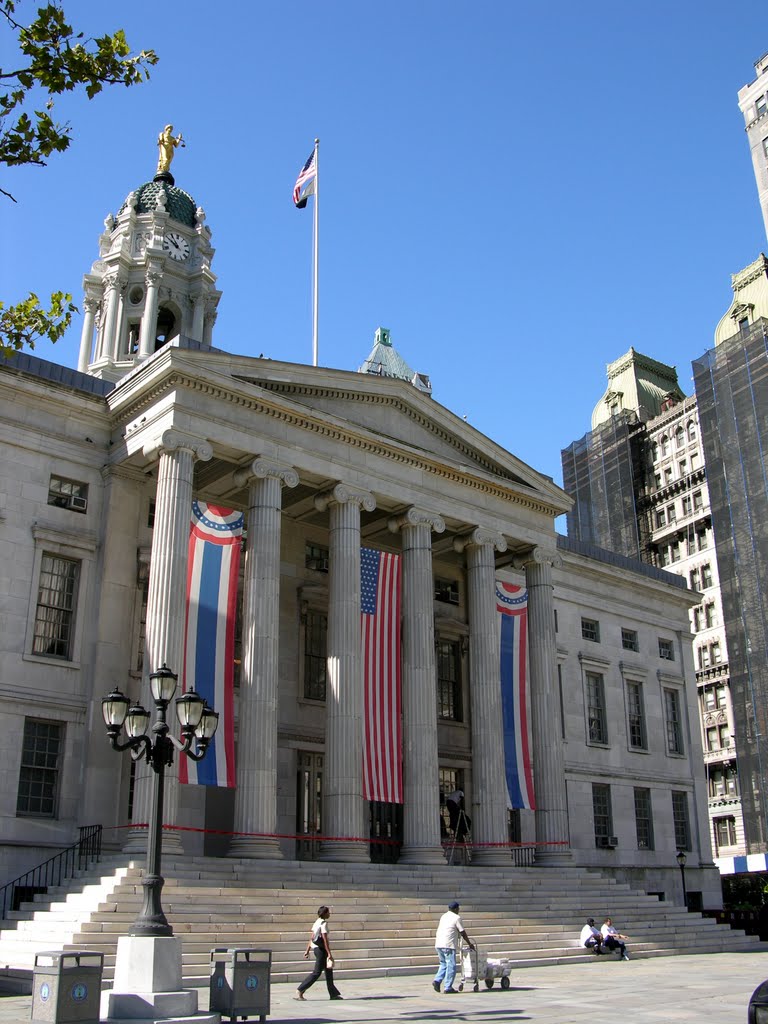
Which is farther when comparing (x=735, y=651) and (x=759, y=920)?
(x=735, y=651)

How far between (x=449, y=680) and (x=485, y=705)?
17.3 ft

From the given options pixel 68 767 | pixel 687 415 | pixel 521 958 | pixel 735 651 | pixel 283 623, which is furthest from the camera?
pixel 687 415

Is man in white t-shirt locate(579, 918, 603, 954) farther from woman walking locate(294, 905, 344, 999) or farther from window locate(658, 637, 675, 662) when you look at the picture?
window locate(658, 637, 675, 662)

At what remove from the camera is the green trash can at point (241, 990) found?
14.9 meters

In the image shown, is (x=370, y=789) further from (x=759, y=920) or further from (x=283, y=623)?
(x=759, y=920)

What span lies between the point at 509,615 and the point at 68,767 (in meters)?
15.9

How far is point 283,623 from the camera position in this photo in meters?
34.2

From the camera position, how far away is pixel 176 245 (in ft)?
197

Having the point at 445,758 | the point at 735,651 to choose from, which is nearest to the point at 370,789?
the point at 445,758

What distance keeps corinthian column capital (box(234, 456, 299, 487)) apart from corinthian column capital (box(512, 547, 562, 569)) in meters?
11.2

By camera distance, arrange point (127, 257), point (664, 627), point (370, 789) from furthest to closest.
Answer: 1. point (127, 257)
2. point (664, 627)
3. point (370, 789)

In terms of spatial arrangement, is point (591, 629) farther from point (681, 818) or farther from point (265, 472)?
point (265, 472)

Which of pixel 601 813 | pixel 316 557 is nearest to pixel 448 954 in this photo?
pixel 316 557

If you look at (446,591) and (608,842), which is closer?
(446,591)
